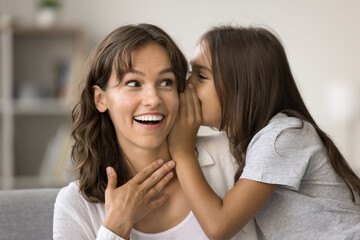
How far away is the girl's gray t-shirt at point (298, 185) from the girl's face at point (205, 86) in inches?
7.9

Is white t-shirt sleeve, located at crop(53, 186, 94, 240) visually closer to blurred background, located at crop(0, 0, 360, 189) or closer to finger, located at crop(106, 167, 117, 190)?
finger, located at crop(106, 167, 117, 190)

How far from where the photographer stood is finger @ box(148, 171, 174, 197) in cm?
167

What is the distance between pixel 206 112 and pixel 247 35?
0.29 meters

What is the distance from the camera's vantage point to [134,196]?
5.32 ft

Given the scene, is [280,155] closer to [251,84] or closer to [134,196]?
[251,84]

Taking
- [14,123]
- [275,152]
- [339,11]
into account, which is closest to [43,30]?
[14,123]

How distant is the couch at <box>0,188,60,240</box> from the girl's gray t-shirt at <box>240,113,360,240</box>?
637 millimetres

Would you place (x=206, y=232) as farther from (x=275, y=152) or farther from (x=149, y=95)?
(x=149, y=95)

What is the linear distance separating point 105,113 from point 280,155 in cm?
57

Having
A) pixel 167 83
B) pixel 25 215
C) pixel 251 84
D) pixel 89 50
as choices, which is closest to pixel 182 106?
pixel 167 83

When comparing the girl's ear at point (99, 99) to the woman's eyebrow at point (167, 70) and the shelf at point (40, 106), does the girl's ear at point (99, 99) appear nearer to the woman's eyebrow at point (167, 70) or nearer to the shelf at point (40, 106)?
the woman's eyebrow at point (167, 70)

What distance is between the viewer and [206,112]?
1825mm

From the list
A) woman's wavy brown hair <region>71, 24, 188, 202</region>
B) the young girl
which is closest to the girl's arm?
the young girl

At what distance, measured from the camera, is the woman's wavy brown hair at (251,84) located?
1.78 meters
